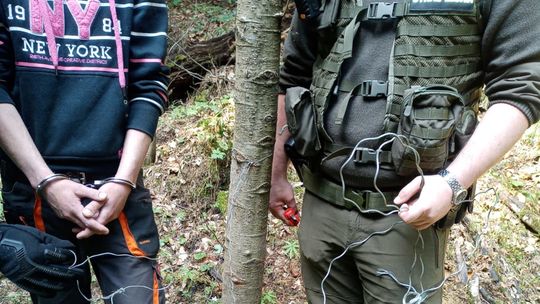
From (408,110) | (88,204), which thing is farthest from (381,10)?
(88,204)

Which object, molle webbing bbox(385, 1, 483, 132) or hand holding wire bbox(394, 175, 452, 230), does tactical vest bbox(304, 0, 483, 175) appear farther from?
hand holding wire bbox(394, 175, 452, 230)

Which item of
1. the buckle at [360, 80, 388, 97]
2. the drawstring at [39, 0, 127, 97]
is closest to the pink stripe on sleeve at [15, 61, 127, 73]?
the drawstring at [39, 0, 127, 97]

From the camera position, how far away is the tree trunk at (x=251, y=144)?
6.03ft

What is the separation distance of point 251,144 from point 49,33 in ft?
3.00

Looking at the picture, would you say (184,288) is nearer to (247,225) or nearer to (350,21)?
(247,225)

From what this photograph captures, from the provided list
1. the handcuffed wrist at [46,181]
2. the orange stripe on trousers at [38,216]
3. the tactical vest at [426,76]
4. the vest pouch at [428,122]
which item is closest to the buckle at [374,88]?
the tactical vest at [426,76]

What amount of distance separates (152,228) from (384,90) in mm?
1156

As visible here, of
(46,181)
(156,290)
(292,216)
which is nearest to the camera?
(46,181)

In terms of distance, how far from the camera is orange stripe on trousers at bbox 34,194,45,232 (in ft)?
6.12

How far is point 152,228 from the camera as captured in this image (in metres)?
2.04

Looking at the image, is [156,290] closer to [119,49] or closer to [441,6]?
[119,49]

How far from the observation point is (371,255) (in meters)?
1.83

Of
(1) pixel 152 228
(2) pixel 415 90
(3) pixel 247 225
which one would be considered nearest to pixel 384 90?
(2) pixel 415 90

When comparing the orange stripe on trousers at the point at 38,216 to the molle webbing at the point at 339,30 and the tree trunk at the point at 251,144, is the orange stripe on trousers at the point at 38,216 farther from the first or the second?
the molle webbing at the point at 339,30
